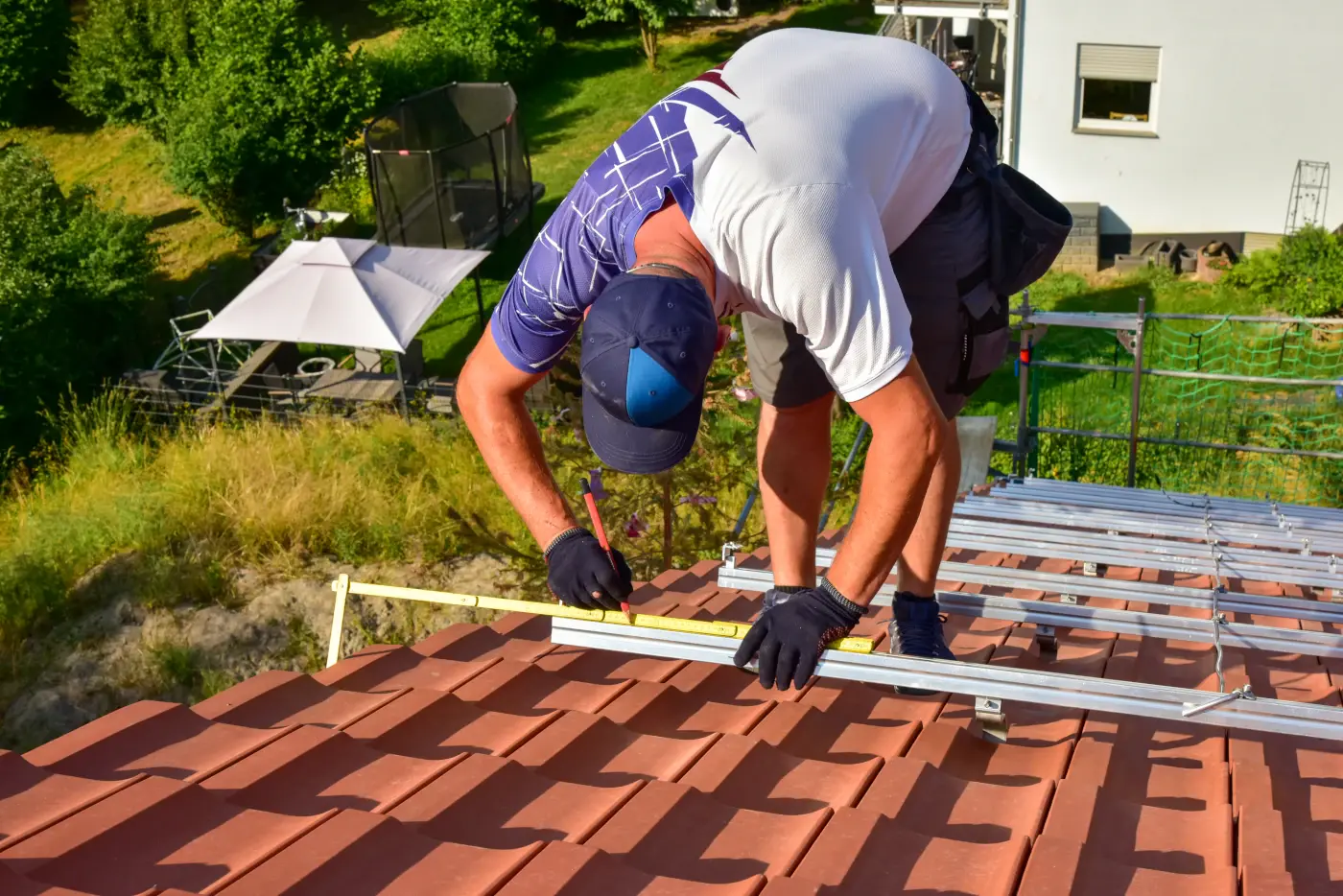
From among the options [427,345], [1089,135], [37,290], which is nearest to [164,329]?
[37,290]

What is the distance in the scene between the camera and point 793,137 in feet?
7.66

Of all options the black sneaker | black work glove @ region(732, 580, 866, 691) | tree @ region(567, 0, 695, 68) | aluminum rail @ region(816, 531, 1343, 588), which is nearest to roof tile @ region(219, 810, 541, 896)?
black work glove @ region(732, 580, 866, 691)

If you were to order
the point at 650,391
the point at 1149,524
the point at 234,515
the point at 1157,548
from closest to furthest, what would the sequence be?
the point at 650,391 → the point at 1157,548 → the point at 1149,524 → the point at 234,515

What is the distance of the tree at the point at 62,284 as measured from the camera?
13.2 meters

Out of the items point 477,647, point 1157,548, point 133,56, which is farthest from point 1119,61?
point 133,56

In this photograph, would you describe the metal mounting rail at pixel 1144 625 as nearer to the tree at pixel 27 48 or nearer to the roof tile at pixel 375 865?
the roof tile at pixel 375 865

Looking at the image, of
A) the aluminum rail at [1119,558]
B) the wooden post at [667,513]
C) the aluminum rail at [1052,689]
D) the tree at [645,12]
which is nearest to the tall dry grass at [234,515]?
the wooden post at [667,513]

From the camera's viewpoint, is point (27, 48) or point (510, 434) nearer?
point (510, 434)

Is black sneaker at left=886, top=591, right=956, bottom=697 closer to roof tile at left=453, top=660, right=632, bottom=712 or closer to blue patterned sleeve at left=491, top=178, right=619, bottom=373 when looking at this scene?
roof tile at left=453, top=660, right=632, bottom=712

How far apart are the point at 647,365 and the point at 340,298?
1123 cm

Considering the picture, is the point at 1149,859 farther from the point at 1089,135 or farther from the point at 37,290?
the point at 1089,135

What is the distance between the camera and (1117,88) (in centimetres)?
1594

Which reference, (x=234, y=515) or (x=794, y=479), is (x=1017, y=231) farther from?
(x=234, y=515)

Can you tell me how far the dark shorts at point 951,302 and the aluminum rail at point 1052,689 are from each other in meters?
0.66
